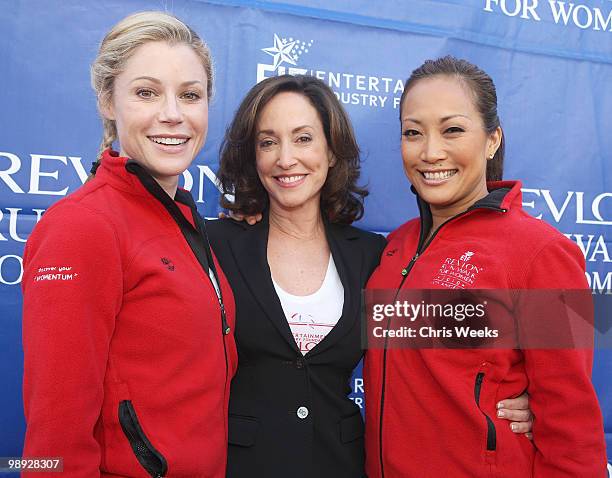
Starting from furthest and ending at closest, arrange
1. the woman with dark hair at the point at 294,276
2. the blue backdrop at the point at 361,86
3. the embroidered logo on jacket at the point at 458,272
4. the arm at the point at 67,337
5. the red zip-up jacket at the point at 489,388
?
1. the blue backdrop at the point at 361,86
2. the woman with dark hair at the point at 294,276
3. the embroidered logo on jacket at the point at 458,272
4. the red zip-up jacket at the point at 489,388
5. the arm at the point at 67,337

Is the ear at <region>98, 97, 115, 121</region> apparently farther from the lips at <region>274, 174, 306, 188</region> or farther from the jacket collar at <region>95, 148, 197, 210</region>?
the lips at <region>274, 174, 306, 188</region>

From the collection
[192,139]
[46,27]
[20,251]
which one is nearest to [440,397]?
[192,139]

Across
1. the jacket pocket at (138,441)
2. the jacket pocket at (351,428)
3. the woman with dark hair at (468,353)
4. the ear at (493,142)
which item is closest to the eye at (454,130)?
the woman with dark hair at (468,353)

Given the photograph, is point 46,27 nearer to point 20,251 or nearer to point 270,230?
point 20,251

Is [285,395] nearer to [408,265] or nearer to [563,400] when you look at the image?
[408,265]

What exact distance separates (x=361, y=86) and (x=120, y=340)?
1642 mm

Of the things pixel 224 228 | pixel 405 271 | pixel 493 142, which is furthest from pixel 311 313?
pixel 493 142

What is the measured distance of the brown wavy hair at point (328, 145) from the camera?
1.80 metres

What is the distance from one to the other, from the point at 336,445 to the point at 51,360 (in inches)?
33.4

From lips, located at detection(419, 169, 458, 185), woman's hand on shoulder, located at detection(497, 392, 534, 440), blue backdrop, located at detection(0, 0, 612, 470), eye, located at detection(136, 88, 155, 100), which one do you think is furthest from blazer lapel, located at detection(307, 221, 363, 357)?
eye, located at detection(136, 88, 155, 100)

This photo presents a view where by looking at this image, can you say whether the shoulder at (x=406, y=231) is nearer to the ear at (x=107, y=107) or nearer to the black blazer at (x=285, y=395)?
the black blazer at (x=285, y=395)

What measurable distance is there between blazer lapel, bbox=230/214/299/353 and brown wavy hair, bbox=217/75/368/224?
13 cm

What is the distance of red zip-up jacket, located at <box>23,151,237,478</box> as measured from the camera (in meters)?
1.00

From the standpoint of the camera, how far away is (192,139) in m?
1.40
